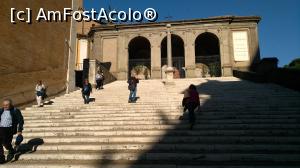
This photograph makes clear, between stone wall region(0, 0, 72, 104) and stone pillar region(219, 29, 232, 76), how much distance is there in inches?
535

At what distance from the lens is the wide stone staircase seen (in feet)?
21.5

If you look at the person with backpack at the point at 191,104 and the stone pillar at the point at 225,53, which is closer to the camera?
the person with backpack at the point at 191,104

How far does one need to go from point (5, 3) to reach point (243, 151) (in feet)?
41.2

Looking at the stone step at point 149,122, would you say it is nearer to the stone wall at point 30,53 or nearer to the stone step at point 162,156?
the stone step at point 162,156

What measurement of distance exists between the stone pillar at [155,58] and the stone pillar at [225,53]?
5.74 metres

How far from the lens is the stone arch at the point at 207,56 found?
90.1 feet

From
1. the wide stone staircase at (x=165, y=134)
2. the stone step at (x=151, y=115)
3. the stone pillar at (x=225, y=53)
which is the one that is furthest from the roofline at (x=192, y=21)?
the stone step at (x=151, y=115)

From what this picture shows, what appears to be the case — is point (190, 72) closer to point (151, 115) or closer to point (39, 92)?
point (39, 92)

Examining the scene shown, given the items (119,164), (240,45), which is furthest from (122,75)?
(119,164)

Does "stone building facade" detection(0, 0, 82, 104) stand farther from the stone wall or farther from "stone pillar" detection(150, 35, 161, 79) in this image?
"stone pillar" detection(150, 35, 161, 79)

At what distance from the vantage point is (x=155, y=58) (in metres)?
27.9

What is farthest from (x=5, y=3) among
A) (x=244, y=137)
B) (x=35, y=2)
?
(x=244, y=137)

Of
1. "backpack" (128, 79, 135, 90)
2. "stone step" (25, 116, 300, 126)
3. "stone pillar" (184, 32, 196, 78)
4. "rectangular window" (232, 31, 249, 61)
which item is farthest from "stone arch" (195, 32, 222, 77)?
"stone step" (25, 116, 300, 126)

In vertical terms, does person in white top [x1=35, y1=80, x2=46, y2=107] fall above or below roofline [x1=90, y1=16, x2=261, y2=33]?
below
